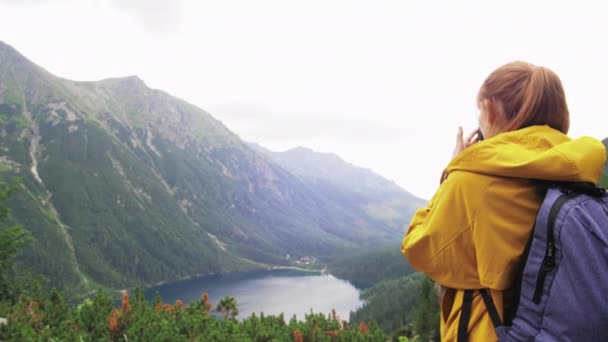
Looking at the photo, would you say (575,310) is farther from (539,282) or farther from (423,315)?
(423,315)

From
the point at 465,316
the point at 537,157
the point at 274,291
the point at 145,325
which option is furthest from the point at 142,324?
the point at 274,291

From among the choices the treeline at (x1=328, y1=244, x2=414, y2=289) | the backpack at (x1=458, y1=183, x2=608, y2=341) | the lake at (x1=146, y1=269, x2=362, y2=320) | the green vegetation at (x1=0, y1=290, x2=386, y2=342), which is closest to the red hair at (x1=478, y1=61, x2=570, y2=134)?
the backpack at (x1=458, y1=183, x2=608, y2=341)

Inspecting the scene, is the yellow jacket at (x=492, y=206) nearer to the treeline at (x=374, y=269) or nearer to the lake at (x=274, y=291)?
the lake at (x=274, y=291)

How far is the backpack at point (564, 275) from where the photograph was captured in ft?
5.70

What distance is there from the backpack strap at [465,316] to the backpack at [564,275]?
11 cm

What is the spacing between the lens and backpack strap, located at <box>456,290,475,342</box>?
6.79ft

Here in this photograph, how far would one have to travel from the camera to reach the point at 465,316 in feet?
6.82

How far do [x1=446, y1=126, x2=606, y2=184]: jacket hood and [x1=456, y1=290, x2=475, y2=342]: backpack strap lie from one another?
0.63 m

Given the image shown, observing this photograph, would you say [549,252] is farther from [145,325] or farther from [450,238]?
[145,325]

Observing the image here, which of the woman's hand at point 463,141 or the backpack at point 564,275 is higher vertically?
the woman's hand at point 463,141

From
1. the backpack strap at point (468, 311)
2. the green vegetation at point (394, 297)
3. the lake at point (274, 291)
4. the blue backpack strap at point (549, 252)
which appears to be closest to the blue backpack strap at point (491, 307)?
the backpack strap at point (468, 311)

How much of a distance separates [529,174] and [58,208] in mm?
194196

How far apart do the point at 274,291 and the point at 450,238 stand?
142m

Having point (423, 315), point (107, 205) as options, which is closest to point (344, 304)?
point (423, 315)
